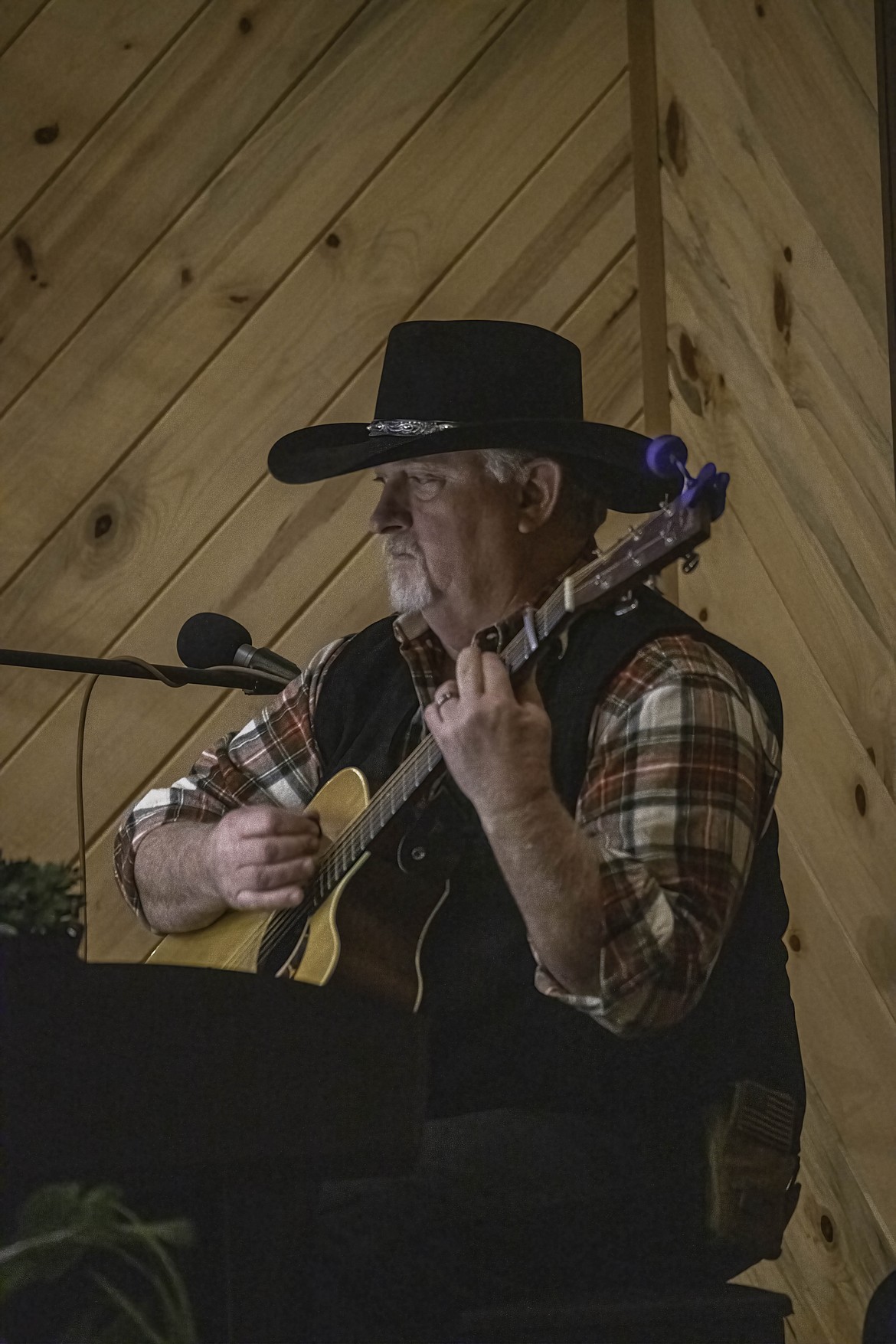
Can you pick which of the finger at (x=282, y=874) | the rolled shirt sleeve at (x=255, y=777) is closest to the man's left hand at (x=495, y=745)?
the finger at (x=282, y=874)

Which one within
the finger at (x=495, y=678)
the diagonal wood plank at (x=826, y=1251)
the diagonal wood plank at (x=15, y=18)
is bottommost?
the diagonal wood plank at (x=826, y=1251)

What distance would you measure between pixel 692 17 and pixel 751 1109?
145cm

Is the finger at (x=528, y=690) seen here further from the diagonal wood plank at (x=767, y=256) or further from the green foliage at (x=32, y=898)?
the diagonal wood plank at (x=767, y=256)

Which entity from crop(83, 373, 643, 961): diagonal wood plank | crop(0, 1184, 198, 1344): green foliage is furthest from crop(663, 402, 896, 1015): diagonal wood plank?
crop(0, 1184, 198, 1344): green foliage

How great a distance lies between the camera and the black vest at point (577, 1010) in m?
1.30

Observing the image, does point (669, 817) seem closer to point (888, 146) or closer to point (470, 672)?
point (470, 672)

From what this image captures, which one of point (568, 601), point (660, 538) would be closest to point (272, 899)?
point (568, 601)

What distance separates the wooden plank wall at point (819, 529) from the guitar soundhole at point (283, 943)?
73 centimetres

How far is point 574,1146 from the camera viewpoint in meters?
1.26

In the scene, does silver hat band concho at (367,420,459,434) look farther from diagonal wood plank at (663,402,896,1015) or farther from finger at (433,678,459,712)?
diagonal wood plank at (663,402,896,1015)

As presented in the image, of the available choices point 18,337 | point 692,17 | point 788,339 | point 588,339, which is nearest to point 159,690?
point 18,337

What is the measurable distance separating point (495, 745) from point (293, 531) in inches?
35.8

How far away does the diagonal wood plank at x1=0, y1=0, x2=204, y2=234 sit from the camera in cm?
204

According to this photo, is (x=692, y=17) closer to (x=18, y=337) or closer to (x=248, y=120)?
(x=248, y=120)
